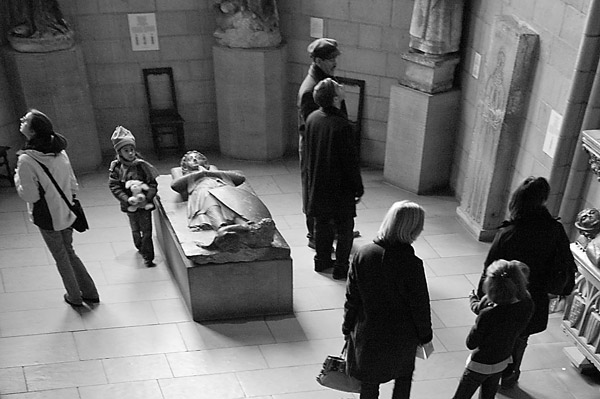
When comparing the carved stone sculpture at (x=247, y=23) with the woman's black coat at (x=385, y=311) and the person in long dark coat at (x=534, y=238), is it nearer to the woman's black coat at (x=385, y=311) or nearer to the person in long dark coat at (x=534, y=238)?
the person in long dark coat at (x=534, y=238)

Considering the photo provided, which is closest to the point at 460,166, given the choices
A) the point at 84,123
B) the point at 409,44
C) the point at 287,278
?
the point at 409,44

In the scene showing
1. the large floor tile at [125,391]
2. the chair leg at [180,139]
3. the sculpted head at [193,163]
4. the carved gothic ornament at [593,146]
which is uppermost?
the carved gothic ornament at [593,146]

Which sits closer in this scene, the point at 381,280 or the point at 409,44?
the point at 381,280

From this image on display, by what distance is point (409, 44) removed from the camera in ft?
24.4

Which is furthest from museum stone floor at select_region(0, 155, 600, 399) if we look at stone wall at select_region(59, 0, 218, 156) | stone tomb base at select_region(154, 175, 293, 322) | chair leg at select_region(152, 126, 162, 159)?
stone wall at select_region(59, 0, 218, 156)

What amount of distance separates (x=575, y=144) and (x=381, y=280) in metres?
2.71

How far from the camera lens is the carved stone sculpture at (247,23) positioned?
25.5 ft

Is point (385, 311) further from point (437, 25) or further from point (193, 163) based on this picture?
point (437, 25)

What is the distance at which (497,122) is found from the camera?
6.23 meters

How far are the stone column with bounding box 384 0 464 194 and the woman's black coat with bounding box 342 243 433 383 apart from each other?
4004 millimetres

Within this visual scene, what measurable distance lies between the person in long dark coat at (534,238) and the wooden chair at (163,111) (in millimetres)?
5164

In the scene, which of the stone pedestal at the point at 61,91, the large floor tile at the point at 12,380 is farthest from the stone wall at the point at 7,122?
the large floor tile at the point at 12,380

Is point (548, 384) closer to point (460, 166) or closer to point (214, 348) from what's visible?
point (214, 348)

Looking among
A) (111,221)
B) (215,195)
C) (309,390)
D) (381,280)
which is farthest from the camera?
(111,221)
